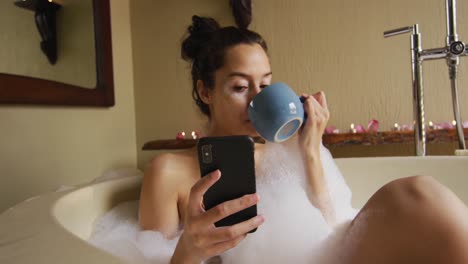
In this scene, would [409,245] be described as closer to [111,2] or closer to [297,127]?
[297,127]

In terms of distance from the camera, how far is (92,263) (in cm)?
38

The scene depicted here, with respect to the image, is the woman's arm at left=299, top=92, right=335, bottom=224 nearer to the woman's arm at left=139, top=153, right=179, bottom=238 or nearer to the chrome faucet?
the woman's arm at left=139, top=153, right=179, bottom=238

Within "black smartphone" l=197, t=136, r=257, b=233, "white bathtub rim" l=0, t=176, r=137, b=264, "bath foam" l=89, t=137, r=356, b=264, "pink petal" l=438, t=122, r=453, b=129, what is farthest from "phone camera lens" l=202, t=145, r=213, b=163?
"pink petal" l=438, t=122, r=453, b=129

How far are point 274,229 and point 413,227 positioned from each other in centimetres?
35

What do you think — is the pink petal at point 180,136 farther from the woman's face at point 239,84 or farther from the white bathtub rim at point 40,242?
the white bathtub rim at point 40,242

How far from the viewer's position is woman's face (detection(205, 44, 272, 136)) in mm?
957

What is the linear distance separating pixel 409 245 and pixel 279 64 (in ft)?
4.05

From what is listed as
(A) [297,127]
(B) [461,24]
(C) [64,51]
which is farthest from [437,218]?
(C) [64,51]

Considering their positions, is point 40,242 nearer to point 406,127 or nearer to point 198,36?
point 198,36

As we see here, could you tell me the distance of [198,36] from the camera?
1.14 meters

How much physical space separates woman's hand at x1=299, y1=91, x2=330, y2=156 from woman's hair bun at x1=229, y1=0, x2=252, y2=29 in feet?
2.99

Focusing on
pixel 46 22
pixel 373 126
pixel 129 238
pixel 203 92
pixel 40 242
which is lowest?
pixel 129 238

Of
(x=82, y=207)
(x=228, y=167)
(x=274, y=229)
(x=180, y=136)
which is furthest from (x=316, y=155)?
(x=180, y=136)

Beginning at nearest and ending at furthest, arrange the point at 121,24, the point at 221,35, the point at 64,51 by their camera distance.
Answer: the point at 221,35, the point at 64,51, the point at 121,24
